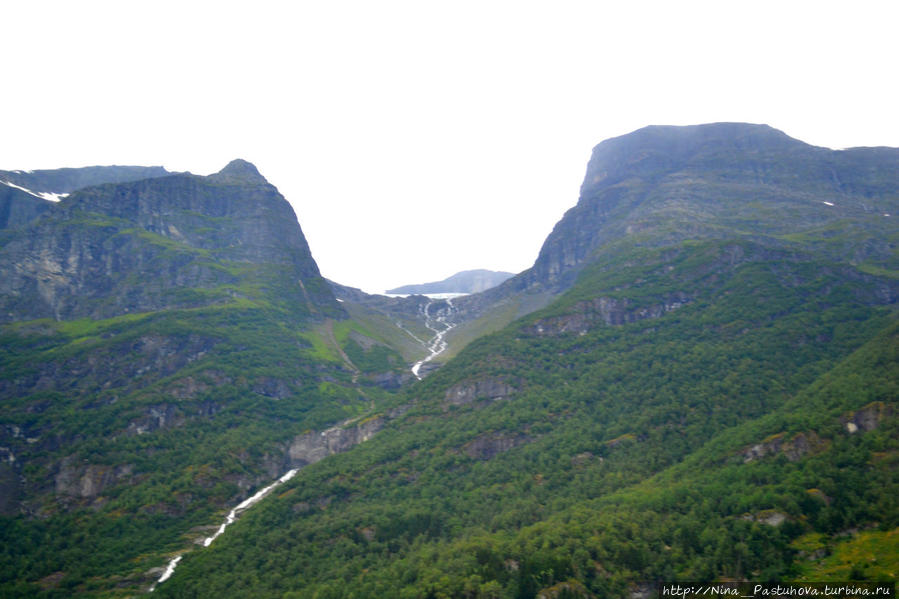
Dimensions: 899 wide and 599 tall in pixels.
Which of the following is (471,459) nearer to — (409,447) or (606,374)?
(409,447)

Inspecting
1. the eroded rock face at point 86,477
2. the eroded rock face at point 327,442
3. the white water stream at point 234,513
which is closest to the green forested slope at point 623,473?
the white water stream at point 234,513

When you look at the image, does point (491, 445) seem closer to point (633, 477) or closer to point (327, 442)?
point (633, 477)

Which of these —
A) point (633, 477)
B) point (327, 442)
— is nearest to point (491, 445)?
point (633, 477)

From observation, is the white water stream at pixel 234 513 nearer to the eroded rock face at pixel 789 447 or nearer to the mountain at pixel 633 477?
the mountain at pixel 633 477

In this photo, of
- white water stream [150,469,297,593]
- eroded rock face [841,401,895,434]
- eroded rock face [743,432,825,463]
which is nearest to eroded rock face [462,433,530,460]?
white water stream [150,469,297,593]

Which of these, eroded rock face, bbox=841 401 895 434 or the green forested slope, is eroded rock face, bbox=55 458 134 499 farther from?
eroded rock face, bbox=841 401 895 434
